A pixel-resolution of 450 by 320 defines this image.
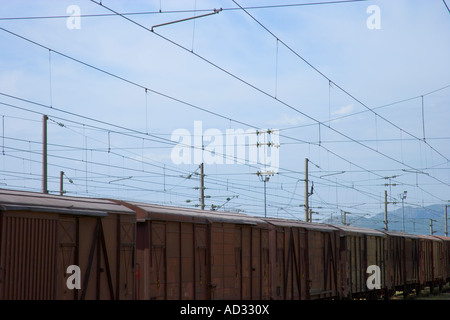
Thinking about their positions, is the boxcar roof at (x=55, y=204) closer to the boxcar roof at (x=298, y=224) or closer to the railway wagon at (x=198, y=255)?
the railway wagon at (x=198, y=255)

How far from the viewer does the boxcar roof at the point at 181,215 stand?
15705 mm

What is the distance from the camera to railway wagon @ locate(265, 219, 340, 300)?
22656 mm

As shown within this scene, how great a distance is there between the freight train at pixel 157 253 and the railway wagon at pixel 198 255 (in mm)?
28

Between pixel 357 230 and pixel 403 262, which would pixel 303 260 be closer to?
pixel 357 230

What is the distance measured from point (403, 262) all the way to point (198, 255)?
23682 millimetres

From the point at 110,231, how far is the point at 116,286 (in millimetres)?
1345

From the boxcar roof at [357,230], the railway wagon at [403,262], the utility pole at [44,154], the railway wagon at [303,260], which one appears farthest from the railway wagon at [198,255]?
the railway wagon at [403,262]

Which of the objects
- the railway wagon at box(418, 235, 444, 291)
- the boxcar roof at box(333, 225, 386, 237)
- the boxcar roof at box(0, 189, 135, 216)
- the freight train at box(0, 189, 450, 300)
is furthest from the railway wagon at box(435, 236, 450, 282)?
the boxcar roof at box(0, 189, 135, 216)

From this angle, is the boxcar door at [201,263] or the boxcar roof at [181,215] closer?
the boxcar roof at [181,215]

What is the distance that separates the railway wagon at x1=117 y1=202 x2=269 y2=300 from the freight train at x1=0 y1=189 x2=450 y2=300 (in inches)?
1.1

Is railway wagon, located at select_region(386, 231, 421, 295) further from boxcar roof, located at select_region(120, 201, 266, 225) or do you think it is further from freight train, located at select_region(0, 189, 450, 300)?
boxcar roof, located at select_region(120, 201, 266, 225)

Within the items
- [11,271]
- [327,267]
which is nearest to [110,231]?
[11,271]
